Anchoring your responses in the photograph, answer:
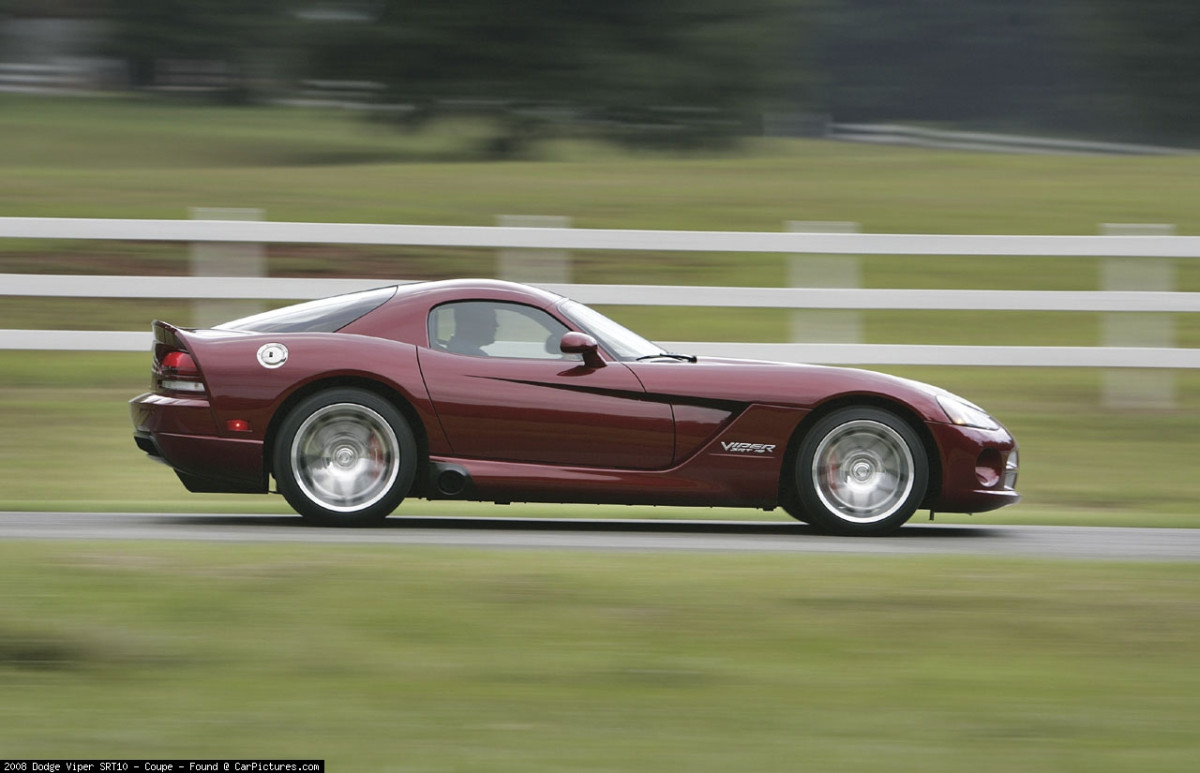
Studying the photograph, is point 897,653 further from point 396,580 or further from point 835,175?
point 835,175

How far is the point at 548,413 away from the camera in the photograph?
7.71 m

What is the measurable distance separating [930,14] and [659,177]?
54.9 metres

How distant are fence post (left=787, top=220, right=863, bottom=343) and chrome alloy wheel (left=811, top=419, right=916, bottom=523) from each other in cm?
406

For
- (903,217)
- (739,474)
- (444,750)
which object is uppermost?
(903,217)

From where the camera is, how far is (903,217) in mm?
17516

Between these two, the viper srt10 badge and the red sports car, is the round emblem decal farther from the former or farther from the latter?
the viper srt10 badge

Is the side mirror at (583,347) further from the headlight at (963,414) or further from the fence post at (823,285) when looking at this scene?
the fence post at (823,285)

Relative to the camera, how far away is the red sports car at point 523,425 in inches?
303

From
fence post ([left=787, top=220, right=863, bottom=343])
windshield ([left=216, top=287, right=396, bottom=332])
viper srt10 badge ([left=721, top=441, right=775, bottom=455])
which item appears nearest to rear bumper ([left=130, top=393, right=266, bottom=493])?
windshield ([left=216, top=287, right=396, bottom=332])

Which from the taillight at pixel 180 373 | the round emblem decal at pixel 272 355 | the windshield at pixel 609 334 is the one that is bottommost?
the taillight at pixel 180 373

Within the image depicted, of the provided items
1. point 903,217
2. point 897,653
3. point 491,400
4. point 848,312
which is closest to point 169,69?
point 903,217

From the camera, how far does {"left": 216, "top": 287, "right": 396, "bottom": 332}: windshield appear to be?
7.91m

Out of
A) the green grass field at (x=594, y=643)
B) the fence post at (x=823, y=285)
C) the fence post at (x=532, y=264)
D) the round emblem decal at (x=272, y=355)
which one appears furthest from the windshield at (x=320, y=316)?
the fence post at (x=823, y=285)

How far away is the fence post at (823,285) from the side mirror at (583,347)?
440cm
